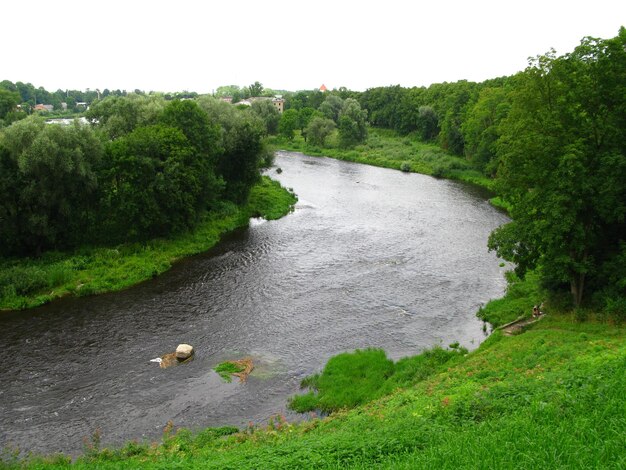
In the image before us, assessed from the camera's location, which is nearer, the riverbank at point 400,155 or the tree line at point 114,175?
the tree line at point 114,175

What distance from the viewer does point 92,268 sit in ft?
126

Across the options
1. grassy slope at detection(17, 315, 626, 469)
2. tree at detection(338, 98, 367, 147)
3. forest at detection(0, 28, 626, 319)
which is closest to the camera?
grassy slope at detection(17, 315, 626, 469)

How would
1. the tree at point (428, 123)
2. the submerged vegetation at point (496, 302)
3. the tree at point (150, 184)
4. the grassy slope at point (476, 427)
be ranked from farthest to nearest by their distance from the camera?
the tree at point (428, 123) → the tree at point (150, 184) → the submerged vegetation at point (496, 302) → the grassy slope at point (476, 427)

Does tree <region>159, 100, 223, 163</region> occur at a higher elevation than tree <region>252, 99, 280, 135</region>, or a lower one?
lower

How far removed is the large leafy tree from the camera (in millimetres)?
24781

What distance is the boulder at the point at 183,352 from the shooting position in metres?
26.6

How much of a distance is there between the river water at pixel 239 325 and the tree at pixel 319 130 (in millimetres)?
62833

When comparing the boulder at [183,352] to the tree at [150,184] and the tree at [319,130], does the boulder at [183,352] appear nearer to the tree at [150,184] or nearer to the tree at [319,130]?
the tree at [150,184]

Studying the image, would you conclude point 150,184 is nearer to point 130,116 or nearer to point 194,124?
point 194,124

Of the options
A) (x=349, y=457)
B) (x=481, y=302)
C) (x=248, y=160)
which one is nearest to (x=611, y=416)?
(x=349, y=457)

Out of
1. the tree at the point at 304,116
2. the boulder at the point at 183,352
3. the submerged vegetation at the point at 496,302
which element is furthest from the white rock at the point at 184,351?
the tree at the point at 304,116

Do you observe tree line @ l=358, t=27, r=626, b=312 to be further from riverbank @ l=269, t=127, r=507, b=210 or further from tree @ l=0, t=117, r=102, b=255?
riverbank @ l=269, t=127, r=507, b=210

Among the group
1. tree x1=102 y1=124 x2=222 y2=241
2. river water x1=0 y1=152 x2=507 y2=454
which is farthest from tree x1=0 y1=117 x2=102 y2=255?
river water x1=0 y1=152 x2=507 y2=454

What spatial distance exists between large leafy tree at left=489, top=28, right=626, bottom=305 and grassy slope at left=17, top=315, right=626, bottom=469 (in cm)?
430
